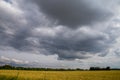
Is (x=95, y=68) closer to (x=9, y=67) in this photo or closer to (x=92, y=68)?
(x=92, y=68)

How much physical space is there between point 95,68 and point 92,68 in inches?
84.7

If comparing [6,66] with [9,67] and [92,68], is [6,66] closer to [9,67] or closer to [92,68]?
[9,67]

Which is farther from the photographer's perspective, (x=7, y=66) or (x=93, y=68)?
(x=93, y=68)

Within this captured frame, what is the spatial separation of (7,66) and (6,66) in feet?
2.04

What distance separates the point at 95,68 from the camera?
129625 mm

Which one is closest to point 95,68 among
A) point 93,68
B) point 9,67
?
point 93,68

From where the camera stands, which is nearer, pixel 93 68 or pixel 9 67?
pixel 9 67

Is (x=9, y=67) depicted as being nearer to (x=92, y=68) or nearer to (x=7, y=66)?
(x=7, y=66)

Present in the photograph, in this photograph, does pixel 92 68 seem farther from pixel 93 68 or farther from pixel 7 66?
pixel 7 66

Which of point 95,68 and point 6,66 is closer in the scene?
point 6,66

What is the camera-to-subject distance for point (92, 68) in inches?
5084

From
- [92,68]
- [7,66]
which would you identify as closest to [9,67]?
[7,66]

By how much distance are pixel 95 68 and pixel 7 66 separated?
188 feet

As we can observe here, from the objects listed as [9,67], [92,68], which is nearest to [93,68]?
[92,68]
